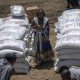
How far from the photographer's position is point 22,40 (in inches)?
438

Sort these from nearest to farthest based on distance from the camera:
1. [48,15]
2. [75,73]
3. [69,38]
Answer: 1. [75,73]
2. [69,38]
3. [48,15]

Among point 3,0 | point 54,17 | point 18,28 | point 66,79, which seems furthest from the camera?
point 3,0

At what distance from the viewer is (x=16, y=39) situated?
36.1ft

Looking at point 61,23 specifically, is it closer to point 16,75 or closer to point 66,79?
point 16,75

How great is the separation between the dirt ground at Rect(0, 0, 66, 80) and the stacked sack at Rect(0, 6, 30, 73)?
0.31m

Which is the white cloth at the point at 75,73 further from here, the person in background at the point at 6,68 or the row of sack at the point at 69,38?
the row of sack at the point at 69,38

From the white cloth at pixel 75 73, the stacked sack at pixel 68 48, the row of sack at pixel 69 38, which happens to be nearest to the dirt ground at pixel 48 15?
the stacked sack at pixel 68 48

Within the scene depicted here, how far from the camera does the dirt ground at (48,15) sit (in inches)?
410

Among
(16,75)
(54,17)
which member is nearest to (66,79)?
(16,75)

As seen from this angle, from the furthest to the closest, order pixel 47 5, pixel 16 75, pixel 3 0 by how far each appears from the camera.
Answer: pixel 3 0 → pixel 47 5 → pixel 16 75

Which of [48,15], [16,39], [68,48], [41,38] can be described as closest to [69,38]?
[68,48]

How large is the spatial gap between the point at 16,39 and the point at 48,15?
15.7ft

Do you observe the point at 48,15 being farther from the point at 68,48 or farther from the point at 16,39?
the point at 68,48

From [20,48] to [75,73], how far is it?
3.18 metres
